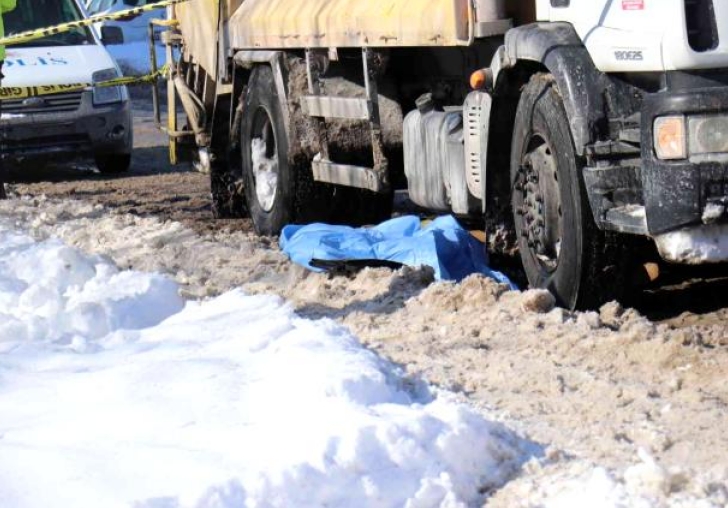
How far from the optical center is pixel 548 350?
6527mm

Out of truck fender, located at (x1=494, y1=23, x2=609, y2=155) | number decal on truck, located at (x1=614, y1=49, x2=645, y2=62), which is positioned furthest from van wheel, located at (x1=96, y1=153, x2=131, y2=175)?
number decal on truck, located at (x1=614, y1=49, x2=645, y2=62)

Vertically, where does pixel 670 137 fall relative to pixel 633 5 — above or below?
below

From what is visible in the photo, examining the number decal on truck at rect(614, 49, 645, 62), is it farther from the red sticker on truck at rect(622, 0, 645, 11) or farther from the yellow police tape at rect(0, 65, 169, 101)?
the yellow police tape at rect(0, 65, 169, 101)

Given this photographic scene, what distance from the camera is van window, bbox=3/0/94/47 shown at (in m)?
16.0

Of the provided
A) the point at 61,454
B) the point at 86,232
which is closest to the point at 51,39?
the point at 86,232

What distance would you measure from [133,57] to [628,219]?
21874 millimetres

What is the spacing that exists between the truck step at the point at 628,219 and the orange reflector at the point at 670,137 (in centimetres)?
30

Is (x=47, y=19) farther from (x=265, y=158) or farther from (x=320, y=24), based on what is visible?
(x=320, y=24)

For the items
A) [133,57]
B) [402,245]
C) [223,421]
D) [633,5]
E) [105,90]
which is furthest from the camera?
[133,57]

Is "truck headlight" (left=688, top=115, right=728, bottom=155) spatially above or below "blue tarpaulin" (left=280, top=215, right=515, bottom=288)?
above

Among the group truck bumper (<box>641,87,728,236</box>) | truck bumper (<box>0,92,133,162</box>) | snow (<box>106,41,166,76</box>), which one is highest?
truck bumper (<box>641,87,728,236</box>)

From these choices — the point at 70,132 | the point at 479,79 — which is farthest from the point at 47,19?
the point at 479,79

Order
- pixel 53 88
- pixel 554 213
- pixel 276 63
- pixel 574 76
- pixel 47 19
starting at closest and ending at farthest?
pixel 574 76 → pixel 554 213 → pixel 276 63 → pixel 53 88 → pixel 47 19

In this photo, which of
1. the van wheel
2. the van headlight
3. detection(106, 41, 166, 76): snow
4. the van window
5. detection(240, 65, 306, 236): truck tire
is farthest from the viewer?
detection(106, 41, 166, 76): snow
